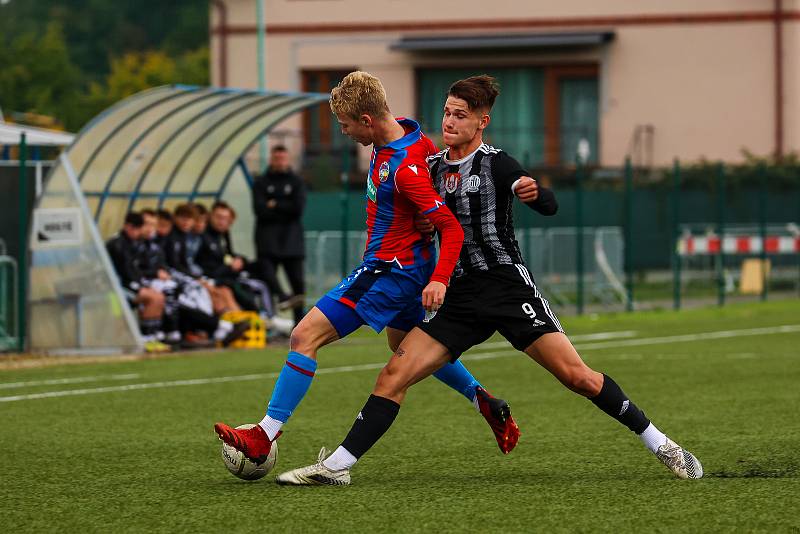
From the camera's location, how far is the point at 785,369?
13.3 meters

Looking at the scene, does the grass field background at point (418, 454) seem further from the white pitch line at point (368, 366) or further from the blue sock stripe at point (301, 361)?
the blue sock stripe at point (301, 361)

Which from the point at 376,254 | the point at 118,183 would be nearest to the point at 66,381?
the point at 118,183

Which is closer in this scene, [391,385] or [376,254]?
[391,385]

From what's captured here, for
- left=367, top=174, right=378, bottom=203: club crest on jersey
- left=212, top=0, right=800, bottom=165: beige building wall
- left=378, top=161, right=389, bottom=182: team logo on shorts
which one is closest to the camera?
left=378, top=161, right=389, bottom=182: team logo on shorts

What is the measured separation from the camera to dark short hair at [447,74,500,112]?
7.14 m

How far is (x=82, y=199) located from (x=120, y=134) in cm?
157

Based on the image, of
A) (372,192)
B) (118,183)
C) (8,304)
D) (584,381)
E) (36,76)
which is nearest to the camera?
(584,381)

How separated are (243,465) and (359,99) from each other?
5.58ft

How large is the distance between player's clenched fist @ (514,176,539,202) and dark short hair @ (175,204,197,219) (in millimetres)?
10307

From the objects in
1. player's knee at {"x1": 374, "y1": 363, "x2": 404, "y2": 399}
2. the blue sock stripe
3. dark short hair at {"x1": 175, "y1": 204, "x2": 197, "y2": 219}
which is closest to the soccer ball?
the blue sock stripe

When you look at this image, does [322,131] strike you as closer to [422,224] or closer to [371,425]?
[422,224]

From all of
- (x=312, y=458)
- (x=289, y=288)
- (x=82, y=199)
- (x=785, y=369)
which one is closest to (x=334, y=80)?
(x=289, y=288)

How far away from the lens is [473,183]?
720cm

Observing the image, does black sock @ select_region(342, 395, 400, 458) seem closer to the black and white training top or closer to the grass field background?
the grass field background
